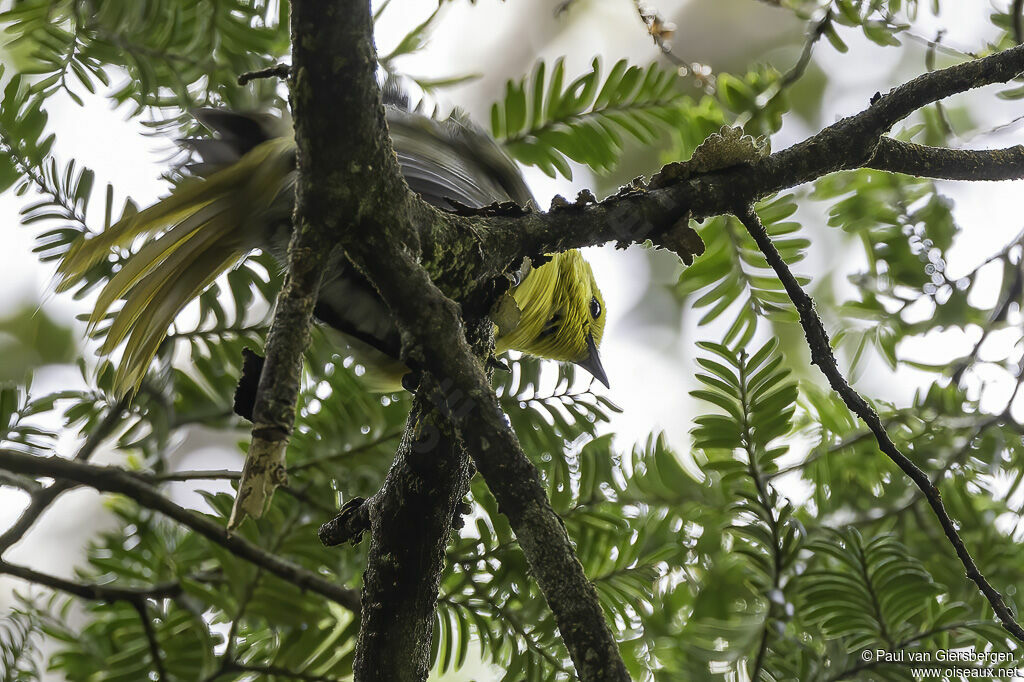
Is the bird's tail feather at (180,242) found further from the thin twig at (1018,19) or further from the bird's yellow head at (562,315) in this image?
the thin twig at (1018,19)

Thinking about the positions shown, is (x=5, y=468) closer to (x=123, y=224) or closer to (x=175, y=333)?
(x=175, y=333)

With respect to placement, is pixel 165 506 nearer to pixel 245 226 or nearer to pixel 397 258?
pixel 245 226

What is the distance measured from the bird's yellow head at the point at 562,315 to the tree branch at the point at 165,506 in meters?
0.34

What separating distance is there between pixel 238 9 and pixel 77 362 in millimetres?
465

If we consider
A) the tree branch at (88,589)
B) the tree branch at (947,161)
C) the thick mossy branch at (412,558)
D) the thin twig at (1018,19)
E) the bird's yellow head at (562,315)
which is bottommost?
the thick mossy branch at (412,558)

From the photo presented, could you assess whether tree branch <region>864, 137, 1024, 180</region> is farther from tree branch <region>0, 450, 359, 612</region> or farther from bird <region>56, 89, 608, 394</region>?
tree branch <region>0, 450, 359, 612</region>

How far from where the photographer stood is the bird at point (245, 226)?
2.27ft

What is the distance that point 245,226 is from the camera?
731mm

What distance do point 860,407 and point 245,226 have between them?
1.67ft

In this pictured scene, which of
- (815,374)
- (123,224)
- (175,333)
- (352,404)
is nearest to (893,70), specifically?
(815,374)

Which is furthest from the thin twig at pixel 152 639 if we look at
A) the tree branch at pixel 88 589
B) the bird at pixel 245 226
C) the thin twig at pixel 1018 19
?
the thin twig at pixel 1018 19

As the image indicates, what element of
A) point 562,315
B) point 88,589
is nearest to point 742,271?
point 562,315

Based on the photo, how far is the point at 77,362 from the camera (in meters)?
1.05

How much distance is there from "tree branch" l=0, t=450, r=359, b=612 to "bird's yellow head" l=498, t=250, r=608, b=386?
337mm
